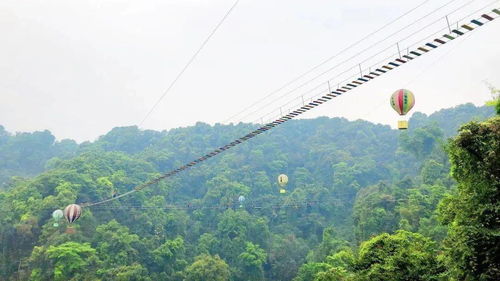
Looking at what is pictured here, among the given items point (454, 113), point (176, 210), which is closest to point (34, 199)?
point (176, 210)

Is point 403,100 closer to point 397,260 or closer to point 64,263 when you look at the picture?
point 397,260

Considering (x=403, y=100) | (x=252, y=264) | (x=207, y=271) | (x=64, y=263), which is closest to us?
(x=403, y=100)

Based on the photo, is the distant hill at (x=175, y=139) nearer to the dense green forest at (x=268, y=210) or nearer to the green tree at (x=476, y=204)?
the dense green forest at (x=268, y=210)

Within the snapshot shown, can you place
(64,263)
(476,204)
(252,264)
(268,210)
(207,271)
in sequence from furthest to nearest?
(268,210) → (252,264) → (207,271) → (64,263) → (476,204)

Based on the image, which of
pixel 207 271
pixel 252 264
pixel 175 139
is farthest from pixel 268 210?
pixel 175 139

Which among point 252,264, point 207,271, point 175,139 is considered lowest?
point 252,264

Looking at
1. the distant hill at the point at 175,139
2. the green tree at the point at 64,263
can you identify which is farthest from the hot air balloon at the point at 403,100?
the distant hill at the point at 175,139
